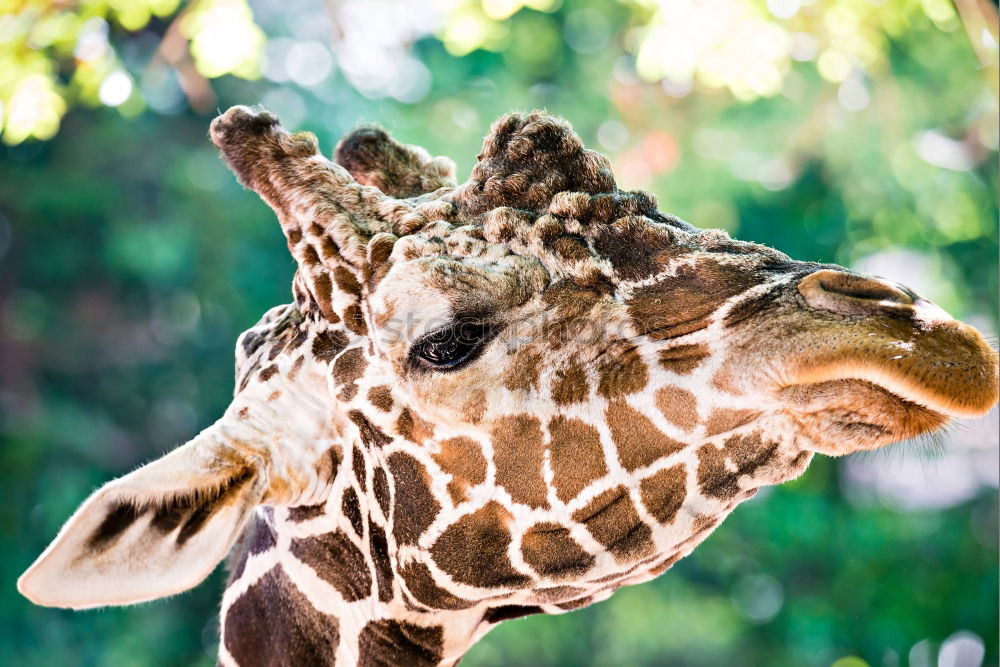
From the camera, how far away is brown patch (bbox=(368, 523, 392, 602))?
249cm

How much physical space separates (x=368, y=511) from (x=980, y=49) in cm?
583

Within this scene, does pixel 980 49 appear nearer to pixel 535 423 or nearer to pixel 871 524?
pixel 535 423

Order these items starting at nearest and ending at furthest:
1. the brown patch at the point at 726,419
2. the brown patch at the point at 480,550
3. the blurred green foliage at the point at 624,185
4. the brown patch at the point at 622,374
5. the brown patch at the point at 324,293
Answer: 1. the brown patch at the point at 726,419
2. the brown patch at the point at 622,374
3. the brown patch at the point at 480,550
4. the brown patch at the point at 324,293
5. the blurred green foliage at the point at 624,185

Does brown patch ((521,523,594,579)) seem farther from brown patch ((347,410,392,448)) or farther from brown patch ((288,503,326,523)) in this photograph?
brown patch ((288,503,326,523))

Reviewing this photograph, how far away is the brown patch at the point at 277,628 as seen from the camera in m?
2.58

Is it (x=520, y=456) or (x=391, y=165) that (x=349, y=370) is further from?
(x=391, y=165)

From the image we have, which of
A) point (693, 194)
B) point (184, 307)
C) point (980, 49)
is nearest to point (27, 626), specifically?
point (184, 307)

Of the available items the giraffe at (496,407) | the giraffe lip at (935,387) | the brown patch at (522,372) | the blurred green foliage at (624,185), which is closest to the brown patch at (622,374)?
the giraffe at (496,407)

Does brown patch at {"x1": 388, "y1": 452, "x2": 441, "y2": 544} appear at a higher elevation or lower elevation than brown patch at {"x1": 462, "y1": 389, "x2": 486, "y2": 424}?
lower

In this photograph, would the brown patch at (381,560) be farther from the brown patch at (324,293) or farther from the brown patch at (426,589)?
the brown patch at (324,293)

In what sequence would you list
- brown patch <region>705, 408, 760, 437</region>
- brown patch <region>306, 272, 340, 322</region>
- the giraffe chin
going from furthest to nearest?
brown patch <region>306, 272, 340, 322</region> < brown patch <region>705, 408, 760, 437</region> < the giraffe chin

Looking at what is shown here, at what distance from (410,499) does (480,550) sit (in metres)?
0.22

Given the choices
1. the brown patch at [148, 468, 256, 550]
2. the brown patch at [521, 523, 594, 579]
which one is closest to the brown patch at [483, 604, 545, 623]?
the brown patch at [521, 523, 594, 579]

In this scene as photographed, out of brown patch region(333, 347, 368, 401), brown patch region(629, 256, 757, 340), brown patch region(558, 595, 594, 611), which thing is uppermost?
brown patch region(629, 256, 757, 340)
